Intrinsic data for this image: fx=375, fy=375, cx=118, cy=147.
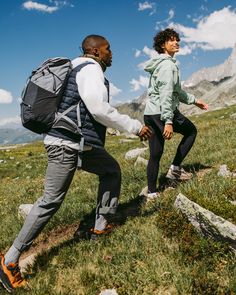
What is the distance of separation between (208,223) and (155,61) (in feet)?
13.2

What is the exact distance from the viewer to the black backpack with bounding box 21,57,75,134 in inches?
219

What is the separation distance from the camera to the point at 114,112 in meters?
5.79

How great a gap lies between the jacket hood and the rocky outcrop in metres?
3.22

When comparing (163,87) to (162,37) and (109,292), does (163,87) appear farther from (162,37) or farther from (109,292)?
(109,292)

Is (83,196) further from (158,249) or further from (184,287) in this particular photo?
(184,287)

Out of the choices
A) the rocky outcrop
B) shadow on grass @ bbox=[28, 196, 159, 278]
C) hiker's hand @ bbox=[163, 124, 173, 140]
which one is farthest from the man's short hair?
shadow on grass @ bbox=[28, 196, 159, 278]

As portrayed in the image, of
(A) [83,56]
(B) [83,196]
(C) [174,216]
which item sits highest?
(A) [83,56]

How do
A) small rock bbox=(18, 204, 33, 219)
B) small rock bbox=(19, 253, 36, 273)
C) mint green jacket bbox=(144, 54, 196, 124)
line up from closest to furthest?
small rock bbox=(19, 253, 36, 273) → mint green jacket bbox=(144, 54, 196, 124) → small rock bbox=(18, 204, 33, 219)

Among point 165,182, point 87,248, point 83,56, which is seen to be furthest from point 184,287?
point 165,182

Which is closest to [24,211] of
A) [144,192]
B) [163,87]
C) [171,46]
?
[144,192]

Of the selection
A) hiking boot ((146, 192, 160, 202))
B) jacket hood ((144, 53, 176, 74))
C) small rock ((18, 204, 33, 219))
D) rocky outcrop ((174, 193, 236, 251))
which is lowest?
small rock ((18, 204, 33, 219))

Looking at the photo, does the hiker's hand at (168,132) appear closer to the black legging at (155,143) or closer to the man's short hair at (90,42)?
the black legging at (155,143)

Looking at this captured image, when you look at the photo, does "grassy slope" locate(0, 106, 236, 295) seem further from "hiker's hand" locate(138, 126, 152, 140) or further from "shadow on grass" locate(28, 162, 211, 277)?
"hiker's hand" locate(138, 126, 152, 140)

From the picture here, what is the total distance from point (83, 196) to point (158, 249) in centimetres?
434
